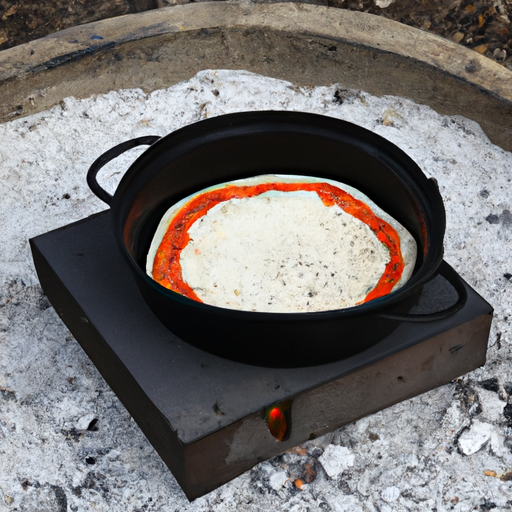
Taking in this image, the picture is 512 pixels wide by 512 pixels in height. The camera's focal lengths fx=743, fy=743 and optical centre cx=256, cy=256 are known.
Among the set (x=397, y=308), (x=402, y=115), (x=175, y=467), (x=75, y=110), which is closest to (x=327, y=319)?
(x=397, y=308)

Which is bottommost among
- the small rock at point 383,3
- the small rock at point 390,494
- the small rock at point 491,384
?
the small rock at point 390,494

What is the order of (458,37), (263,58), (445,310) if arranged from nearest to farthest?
1. (445,310)
2. (263,58)
3. (458,37)

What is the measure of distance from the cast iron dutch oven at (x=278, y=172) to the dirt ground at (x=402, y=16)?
217cm

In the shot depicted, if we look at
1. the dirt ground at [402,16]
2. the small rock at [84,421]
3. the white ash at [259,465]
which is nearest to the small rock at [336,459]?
the white ash at [259,465]

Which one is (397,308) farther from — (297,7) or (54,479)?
(297,7)

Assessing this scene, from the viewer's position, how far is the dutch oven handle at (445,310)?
1.58 m

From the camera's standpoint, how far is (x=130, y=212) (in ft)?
6.07

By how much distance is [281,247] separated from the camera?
1.95m

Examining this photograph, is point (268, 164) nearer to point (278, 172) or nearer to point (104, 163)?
point (278, 172)

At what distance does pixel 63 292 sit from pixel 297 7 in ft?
4.58

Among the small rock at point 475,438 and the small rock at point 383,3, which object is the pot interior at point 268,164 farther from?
the small rock at point 383,3

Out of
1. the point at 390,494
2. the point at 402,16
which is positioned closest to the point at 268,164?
the point at 390,494

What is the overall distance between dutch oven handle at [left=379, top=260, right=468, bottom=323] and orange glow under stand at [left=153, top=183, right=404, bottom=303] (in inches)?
4.7

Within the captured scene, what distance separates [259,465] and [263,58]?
155 centimetres
